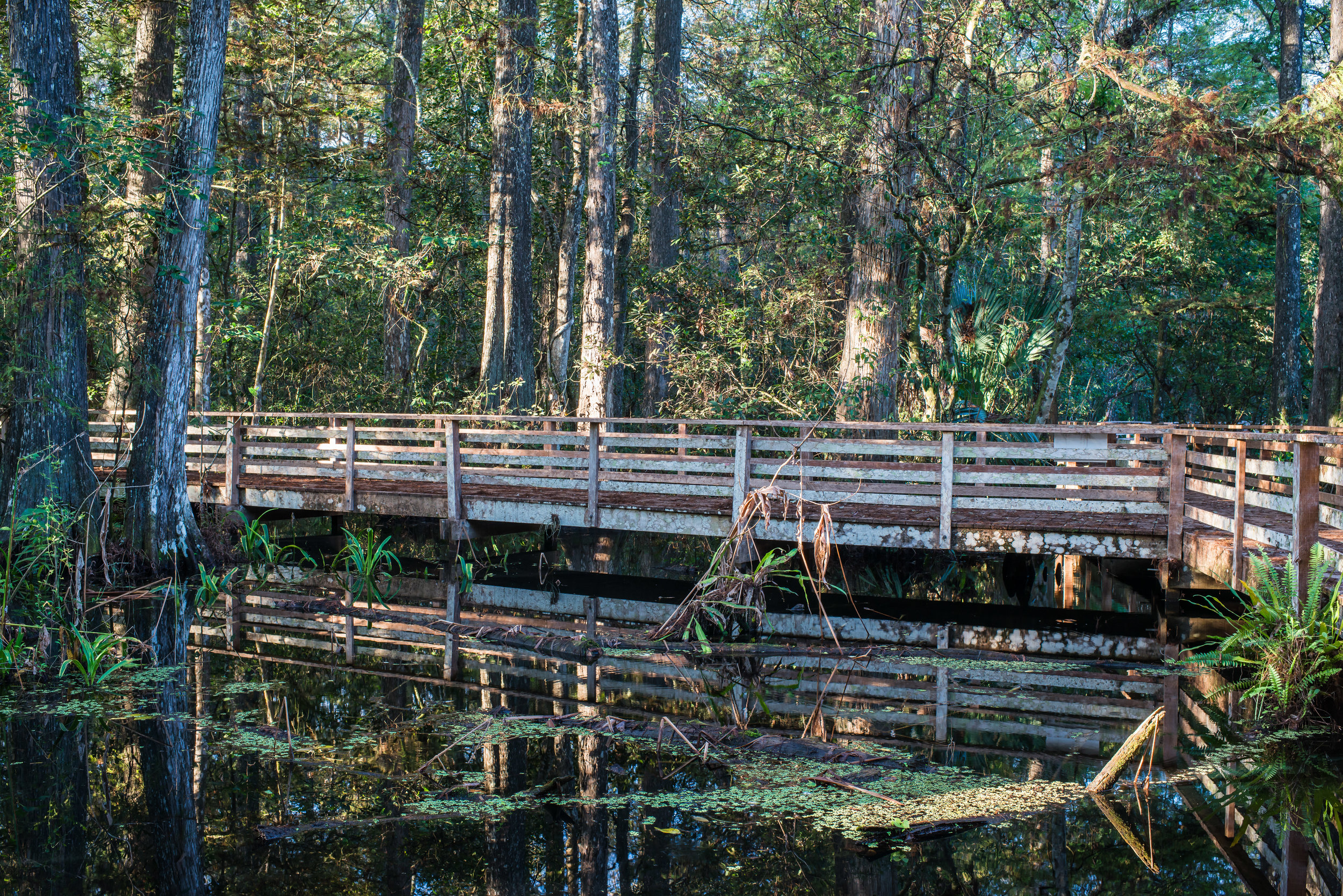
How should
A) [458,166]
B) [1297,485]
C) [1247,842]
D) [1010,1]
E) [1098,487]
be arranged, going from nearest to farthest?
[1247,842] → [1297,485] → [1098,487] → [1010,1] → [458,166]

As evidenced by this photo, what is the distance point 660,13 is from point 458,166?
444cm

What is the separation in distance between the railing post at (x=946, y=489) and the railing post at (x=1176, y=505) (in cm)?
188

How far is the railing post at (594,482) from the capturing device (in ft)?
38.1

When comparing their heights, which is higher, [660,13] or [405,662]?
[660,13]

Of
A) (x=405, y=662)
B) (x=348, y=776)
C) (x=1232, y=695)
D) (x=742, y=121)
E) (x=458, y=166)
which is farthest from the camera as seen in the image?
(x=458, y=166)

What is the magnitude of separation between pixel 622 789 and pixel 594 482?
22.1 ft

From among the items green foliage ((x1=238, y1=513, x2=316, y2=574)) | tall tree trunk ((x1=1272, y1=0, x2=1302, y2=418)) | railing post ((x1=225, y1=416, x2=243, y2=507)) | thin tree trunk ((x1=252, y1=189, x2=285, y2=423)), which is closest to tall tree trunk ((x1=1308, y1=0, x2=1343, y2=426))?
tall tree trunk ((x1=1272, y1=0, x2=1302, y2=418))

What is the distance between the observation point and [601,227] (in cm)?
1548

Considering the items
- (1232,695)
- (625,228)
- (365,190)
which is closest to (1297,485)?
(1232,695)

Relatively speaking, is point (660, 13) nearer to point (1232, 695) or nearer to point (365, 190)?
point (365, 190)

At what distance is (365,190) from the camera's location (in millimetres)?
19500

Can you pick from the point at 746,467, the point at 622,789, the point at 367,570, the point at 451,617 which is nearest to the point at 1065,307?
the point at 746,467

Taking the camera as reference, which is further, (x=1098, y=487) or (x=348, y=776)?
(x=1098, y=487)

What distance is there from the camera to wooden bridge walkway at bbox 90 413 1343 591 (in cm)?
933
